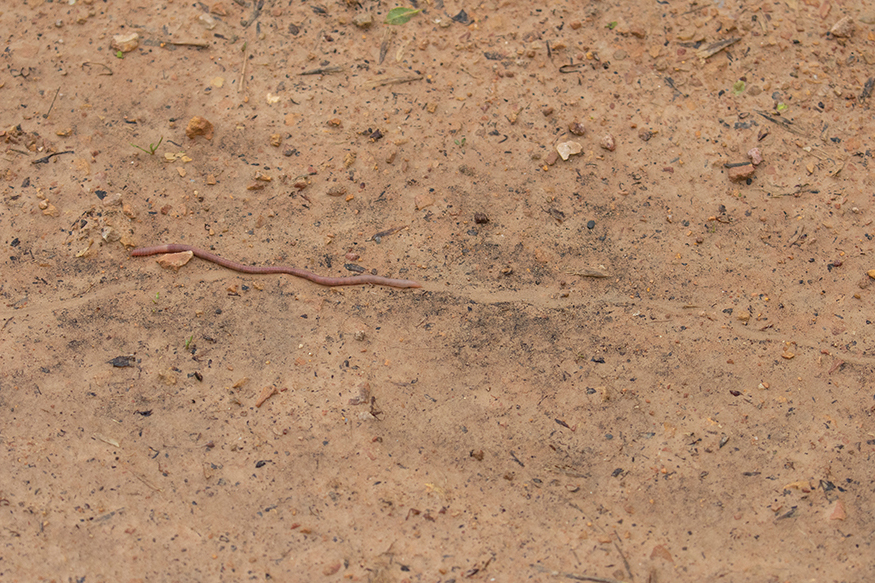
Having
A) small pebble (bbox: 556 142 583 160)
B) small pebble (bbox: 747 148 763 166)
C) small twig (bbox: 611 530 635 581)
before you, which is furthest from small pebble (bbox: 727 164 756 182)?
small twig (bbox: 611 530 635 581)

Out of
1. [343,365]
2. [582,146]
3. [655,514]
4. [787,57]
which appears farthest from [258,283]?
[787,57]

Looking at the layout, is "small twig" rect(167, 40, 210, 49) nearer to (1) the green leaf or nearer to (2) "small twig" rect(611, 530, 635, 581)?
(1) the green leaf

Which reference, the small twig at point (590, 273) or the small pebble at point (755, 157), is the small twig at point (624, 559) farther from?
the small pebble at point (755, 157)

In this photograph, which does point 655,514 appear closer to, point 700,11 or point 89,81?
point 700,11

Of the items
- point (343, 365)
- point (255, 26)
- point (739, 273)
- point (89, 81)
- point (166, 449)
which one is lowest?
point (166, 449)

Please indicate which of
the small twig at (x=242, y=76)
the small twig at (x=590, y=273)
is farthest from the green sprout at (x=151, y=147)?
the small twig at (x=590, y=273)

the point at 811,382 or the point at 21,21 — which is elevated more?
the point at 21,21

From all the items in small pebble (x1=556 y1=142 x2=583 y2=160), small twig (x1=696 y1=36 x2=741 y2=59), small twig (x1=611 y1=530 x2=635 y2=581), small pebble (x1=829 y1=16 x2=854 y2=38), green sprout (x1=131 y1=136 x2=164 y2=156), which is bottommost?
small twig (x1=611 y1=530 x2=635 y2=581)
